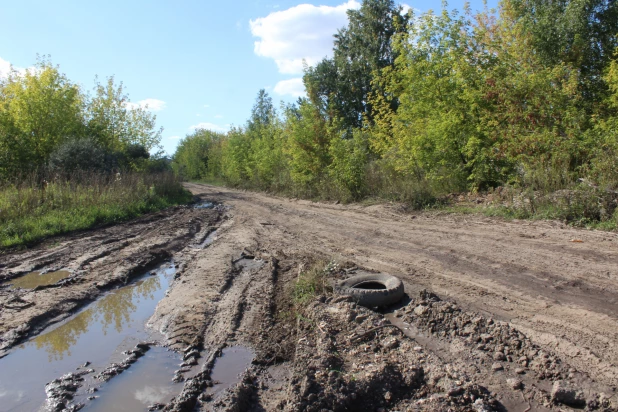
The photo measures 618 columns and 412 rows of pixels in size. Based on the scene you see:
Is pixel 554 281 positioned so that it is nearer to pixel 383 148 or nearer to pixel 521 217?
pixel 521 217

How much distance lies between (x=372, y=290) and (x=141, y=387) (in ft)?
9.20

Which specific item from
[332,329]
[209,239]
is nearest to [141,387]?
[332,329]

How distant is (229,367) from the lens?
4316mm

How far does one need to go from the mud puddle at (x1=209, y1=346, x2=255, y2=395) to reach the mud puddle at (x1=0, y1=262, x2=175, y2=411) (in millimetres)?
1263

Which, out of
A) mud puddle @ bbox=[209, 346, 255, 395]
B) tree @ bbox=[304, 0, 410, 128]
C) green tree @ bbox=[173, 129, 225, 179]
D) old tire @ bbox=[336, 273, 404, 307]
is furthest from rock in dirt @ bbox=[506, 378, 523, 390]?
green tree @ bbox=[173, 129, 225, 179]

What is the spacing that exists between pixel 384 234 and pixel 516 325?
17.9 feet

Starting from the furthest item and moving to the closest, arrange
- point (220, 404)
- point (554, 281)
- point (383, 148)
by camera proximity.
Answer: point (383, 148)
point (554, 281)
point (220, 404)

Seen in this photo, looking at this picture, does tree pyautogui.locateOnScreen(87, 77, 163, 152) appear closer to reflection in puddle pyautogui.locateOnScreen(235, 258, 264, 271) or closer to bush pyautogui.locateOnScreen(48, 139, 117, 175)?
bush pyautogui.locateOnScreen(48, 139, 117, 175)

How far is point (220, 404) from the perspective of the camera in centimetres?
351

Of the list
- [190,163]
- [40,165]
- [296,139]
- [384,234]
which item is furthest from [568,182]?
[190,163]

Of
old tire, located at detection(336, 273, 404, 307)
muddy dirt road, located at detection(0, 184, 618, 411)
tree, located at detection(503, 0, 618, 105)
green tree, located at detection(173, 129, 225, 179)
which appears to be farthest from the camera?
green tree, located at detection(173, 129, 225, 179)

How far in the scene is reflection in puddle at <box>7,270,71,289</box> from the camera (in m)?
7.49

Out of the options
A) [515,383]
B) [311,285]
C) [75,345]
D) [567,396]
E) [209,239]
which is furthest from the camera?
[209,239]

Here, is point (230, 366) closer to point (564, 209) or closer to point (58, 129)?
point (564, 209)
